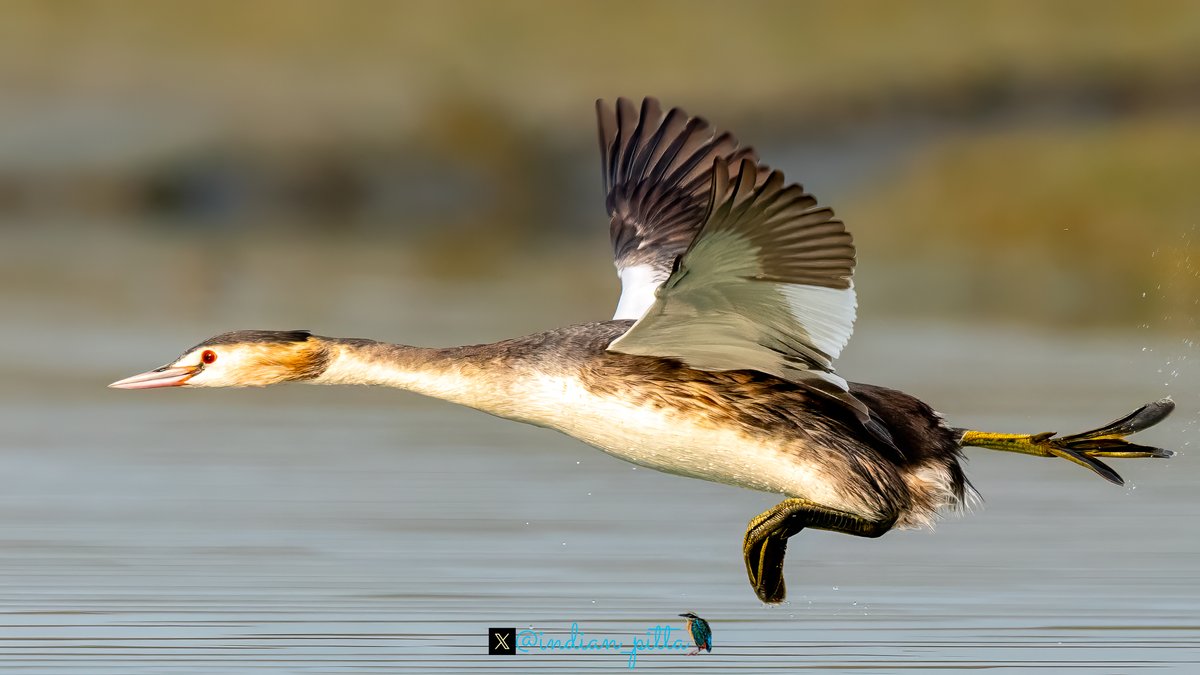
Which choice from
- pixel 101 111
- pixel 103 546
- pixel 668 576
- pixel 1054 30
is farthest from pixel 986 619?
pixel 1054 30

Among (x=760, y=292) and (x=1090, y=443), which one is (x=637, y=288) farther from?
(x=1090, y=443)

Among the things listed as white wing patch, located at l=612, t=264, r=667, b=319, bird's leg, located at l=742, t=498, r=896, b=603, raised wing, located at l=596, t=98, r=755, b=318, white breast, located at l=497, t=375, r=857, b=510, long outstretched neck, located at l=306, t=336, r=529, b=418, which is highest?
raised wing, located at l=596, t=98, r=755, b=318

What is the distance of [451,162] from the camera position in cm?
5069

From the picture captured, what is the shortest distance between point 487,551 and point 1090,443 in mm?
2955

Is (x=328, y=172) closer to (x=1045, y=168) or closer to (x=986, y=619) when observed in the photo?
(x=1045, y=168)

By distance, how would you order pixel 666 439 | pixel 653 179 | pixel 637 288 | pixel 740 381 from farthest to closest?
pixel 653 179, pixel 637 288, pixel 740 381, pixel 666 439

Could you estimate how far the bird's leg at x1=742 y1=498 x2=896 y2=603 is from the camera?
9.82m

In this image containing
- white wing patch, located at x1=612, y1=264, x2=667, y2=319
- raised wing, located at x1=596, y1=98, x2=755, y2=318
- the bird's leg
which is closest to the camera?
Answer: the bird's leg

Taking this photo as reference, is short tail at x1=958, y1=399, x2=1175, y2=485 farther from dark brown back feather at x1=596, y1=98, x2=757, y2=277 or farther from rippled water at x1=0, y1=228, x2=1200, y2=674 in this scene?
dark brown back feather at x1=596, y1=98, x2=757, y2=277

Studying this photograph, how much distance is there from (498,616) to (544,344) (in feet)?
3.88

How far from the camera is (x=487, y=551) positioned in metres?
11.1

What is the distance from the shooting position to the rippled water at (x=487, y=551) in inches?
359

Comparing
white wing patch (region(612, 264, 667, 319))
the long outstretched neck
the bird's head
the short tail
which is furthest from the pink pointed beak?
the short tail

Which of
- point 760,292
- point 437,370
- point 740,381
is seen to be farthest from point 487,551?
point 760,292
